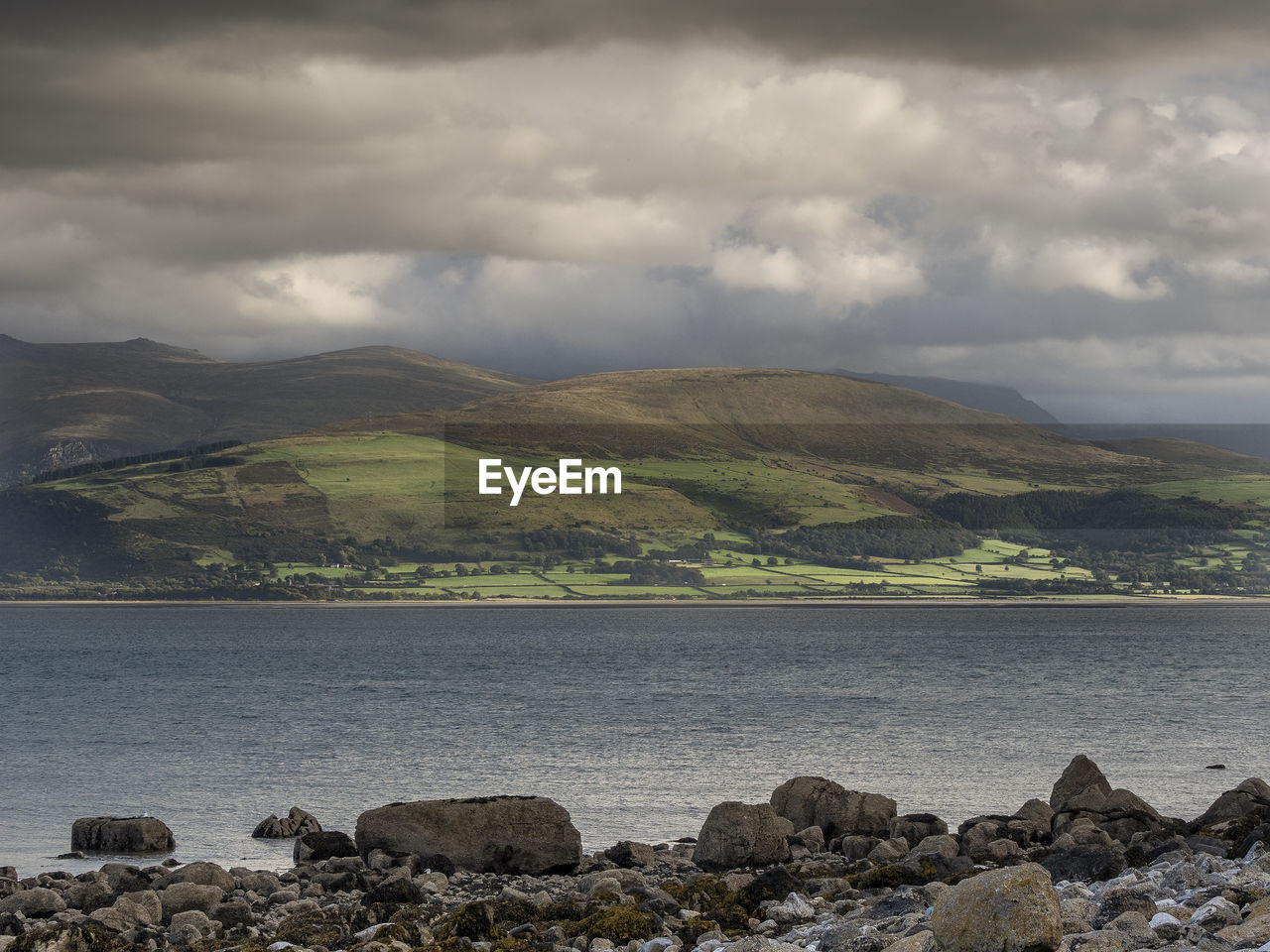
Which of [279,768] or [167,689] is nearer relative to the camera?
[279,768]

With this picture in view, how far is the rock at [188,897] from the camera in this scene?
2672 cm

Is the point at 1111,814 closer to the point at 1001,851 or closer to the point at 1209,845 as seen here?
the point at 1001,851

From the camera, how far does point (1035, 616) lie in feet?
647

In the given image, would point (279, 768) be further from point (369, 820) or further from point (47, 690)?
point (47, 690)

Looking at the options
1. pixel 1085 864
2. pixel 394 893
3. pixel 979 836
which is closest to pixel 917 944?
pixel 1085 864

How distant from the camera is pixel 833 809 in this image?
35.8m

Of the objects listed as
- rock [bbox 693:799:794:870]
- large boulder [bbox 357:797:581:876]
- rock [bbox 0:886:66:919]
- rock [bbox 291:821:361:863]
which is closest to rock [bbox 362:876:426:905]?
large boulder [bbox 357:797:581:876]

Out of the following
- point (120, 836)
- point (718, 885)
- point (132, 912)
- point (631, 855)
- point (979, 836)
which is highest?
point (718, 885)

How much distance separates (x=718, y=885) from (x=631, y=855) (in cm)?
565

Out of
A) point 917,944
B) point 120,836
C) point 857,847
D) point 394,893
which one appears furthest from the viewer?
point 120,836

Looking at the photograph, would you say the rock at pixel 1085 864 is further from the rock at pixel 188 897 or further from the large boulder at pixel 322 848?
the large boulder at pixel 322 848

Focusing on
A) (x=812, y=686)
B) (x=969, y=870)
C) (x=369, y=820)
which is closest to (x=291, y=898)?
(x=369, y=820)

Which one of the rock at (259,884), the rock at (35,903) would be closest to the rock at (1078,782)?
the rock at (259,884)

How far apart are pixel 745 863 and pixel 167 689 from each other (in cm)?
7769
